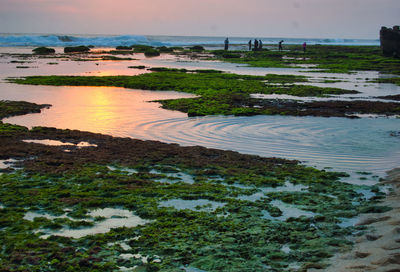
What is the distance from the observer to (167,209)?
23.3 feet

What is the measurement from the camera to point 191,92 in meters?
23.7

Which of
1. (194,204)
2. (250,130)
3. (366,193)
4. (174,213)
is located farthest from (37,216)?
(250,130)

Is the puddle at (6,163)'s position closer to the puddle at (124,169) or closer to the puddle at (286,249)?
the puddle at (124,169)

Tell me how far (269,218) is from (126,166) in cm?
400

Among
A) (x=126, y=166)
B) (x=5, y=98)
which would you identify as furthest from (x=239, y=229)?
(x=5, y=98)

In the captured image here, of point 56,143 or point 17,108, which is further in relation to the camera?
point 17,108

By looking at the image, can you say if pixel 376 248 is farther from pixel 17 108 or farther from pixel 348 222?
pixel 17 108

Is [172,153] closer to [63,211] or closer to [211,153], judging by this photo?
[211,153]

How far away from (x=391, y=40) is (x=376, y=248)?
172 ft

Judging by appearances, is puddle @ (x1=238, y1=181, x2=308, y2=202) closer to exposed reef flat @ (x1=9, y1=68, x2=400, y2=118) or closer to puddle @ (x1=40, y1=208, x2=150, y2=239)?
puddle @ (x1=40, y1=208, x2=150, y2=239)

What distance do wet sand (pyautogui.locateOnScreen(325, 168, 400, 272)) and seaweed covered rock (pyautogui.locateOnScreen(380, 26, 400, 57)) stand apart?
49.4 m

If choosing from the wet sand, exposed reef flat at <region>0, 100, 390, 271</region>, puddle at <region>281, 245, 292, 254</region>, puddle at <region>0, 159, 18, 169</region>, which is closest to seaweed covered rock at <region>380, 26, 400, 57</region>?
exposed reef flat at <region>0, 100, 390, 271</region>

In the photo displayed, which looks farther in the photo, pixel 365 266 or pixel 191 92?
pixel 191 92

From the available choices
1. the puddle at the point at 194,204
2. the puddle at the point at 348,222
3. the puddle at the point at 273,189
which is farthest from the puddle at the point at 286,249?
the puddle at the point at 273,189
